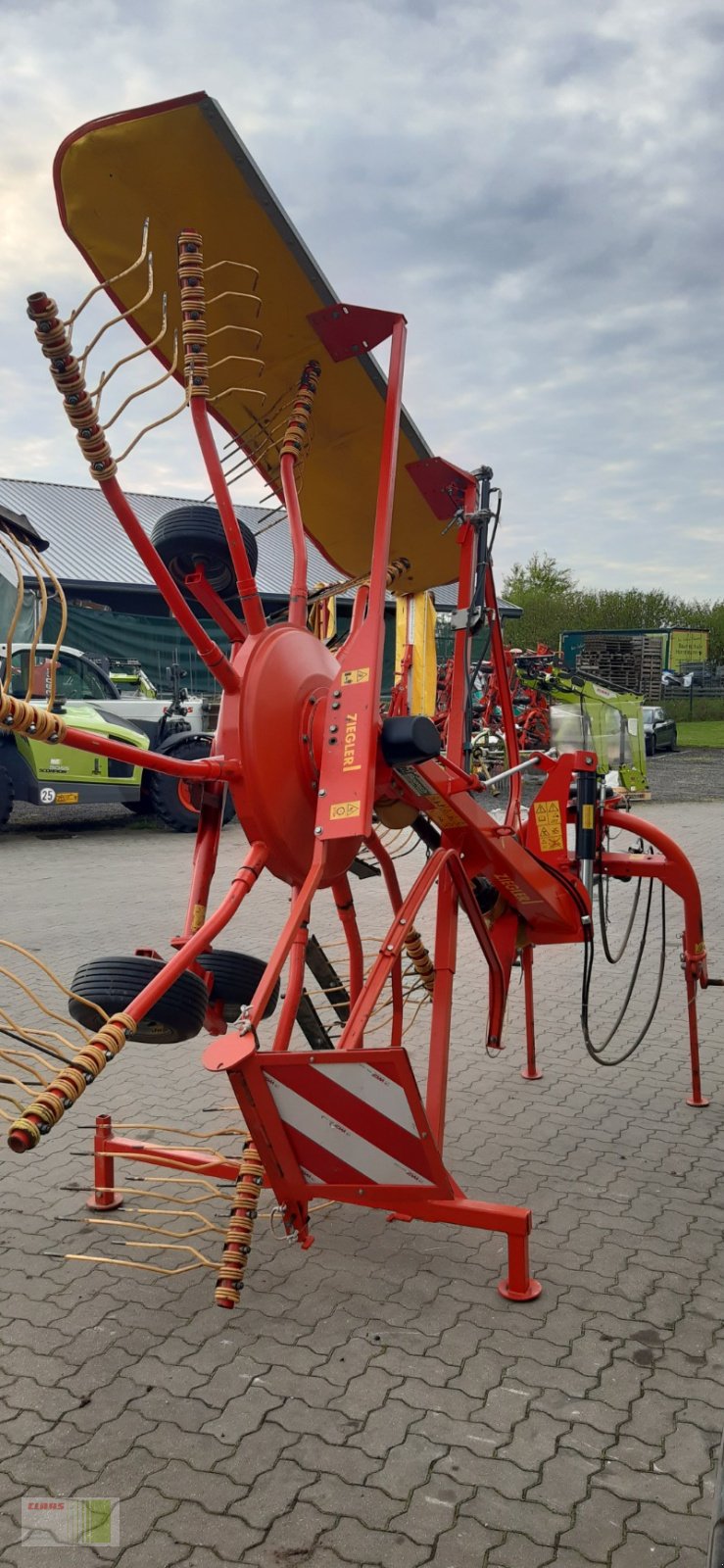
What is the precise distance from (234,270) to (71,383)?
0.91 m

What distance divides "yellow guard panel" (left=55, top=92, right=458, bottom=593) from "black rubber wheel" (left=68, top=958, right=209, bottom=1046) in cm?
176

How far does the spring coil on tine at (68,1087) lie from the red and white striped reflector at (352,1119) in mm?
411

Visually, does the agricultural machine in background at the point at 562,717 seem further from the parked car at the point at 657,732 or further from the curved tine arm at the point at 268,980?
the curved tine arm at the point at 268,980

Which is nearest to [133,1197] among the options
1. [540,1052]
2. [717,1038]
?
[540,1052]

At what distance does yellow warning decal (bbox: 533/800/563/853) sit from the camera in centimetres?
455

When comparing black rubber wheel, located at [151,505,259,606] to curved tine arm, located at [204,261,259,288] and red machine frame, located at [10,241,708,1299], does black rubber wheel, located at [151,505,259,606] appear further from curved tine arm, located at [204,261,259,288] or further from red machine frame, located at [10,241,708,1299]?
curved tine arm, located at [204,261,259,288]

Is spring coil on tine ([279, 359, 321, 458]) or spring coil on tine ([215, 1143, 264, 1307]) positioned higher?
spring coil on tine ([279, 359, 321, 458])

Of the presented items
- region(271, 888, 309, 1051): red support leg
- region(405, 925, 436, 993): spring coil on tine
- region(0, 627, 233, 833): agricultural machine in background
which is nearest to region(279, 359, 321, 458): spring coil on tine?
region(271, 888, 309, 1051): red support leg

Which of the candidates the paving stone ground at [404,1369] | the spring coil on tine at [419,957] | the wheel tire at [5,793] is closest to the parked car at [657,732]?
the wheel tire at [5,793]

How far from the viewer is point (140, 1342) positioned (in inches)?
124

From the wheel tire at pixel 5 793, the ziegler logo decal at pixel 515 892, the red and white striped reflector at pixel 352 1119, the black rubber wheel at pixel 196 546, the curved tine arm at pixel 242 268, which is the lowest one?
the wheel tire at pixel 5 793

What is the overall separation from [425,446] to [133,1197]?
2.74 metres

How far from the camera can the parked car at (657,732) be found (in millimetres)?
26408

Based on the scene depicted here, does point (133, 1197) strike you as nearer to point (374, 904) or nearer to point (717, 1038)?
point (717, 1038)
